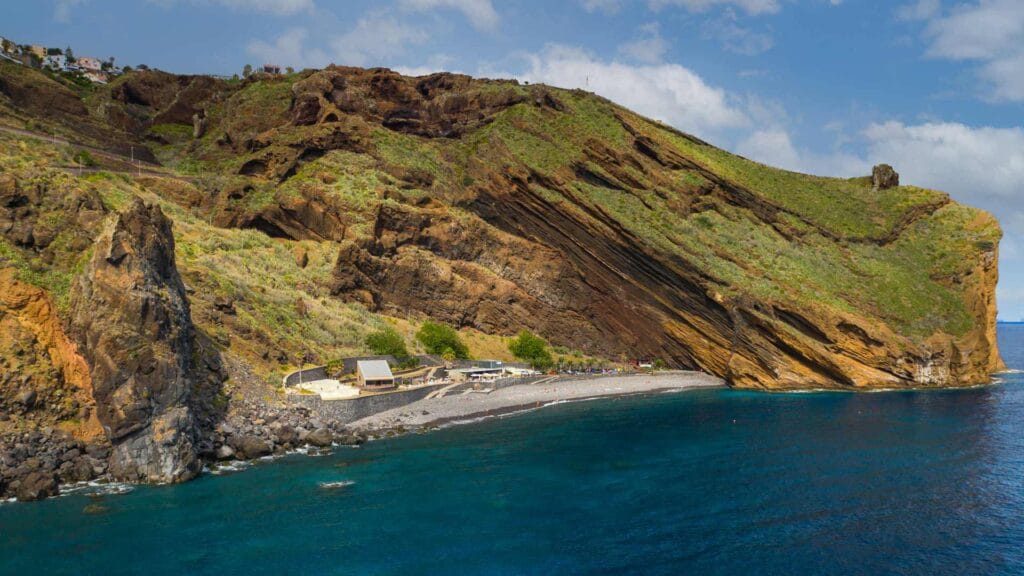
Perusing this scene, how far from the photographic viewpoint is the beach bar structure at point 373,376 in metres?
64.5

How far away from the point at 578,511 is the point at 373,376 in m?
30.5

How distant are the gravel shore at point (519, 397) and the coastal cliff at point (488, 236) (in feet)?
19.4

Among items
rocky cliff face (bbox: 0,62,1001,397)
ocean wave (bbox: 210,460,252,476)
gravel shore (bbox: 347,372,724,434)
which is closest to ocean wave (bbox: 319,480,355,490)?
ocean wave (bbox: 210,460,252,476)

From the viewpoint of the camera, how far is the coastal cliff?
6494 centimetres

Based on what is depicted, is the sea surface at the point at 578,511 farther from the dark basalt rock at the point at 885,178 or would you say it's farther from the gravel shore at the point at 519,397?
the dark basalt rock at the point at 885,178

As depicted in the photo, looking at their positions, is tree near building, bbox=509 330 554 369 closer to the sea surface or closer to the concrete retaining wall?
the concrete retaining wall

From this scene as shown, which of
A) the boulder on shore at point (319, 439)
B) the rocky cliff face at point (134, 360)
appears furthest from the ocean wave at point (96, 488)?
the boulder on shore at point (319, 439)

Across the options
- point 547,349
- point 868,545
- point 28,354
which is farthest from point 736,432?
point 28,354

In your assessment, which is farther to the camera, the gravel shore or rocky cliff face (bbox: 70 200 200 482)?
the gravel shore

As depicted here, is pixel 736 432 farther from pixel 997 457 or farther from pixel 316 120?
pixel 316 120

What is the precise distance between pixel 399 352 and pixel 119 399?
1385 inches

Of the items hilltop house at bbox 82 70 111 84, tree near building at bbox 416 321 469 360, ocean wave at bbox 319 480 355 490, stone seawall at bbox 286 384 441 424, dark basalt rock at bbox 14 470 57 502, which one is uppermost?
hilltop house at bbox 82 70 111 84

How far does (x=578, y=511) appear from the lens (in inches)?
1569

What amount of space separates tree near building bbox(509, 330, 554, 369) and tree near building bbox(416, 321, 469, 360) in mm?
7363
